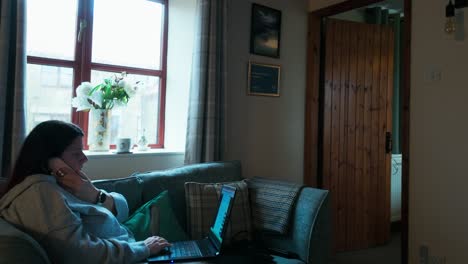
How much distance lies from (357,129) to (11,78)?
2746 millimetres

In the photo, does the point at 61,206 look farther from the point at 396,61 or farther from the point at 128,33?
the point at 396,61

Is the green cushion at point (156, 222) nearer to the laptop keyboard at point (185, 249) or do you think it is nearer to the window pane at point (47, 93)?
the laptop keyboard at point (185, 249)

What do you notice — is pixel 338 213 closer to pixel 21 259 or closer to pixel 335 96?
pixel 335 96

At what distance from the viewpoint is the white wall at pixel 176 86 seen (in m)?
2.52

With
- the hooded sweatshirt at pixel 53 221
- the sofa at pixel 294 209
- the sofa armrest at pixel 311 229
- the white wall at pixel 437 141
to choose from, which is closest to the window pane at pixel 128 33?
the sofa at pixel 294 209

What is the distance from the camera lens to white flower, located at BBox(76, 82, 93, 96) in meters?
2.22

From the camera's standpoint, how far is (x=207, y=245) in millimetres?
1764

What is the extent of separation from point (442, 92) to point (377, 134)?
1.14m

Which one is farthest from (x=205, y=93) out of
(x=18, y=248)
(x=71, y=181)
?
(x=18, y=248)

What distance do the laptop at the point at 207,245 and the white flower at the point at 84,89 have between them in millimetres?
1109

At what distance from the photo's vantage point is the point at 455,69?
219cm

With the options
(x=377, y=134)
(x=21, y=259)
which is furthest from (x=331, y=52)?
(x=21, y=259)

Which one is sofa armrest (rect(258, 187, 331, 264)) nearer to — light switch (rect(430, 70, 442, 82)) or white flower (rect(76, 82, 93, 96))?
light switch (rect(430, 70, 442, 82))

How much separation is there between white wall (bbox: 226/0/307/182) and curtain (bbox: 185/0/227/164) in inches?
10.1
